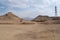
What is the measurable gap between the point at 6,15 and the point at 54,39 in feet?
219

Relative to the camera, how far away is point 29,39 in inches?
524

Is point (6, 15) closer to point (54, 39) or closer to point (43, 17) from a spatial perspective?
point (43, 17)

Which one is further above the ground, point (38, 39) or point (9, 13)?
point (9, 13)

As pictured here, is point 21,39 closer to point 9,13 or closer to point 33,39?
point 33,39

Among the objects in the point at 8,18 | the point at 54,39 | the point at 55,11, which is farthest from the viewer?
the point at 8,18

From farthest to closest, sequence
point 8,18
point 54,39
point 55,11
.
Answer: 1. point 8,18
2. point 55,11
3. point 54,39

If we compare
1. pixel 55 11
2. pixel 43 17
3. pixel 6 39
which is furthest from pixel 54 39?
pixel 43 17

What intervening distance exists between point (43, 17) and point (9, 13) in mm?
20473

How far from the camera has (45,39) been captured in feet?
43.3

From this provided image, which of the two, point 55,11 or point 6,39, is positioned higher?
point 55,11

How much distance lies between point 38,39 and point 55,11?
144ft

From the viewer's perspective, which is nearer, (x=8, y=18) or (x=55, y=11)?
(x=55, y=11)

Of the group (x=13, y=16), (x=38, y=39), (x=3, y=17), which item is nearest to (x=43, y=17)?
(x=13, y=16)

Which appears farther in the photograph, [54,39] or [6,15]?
[6,15]
